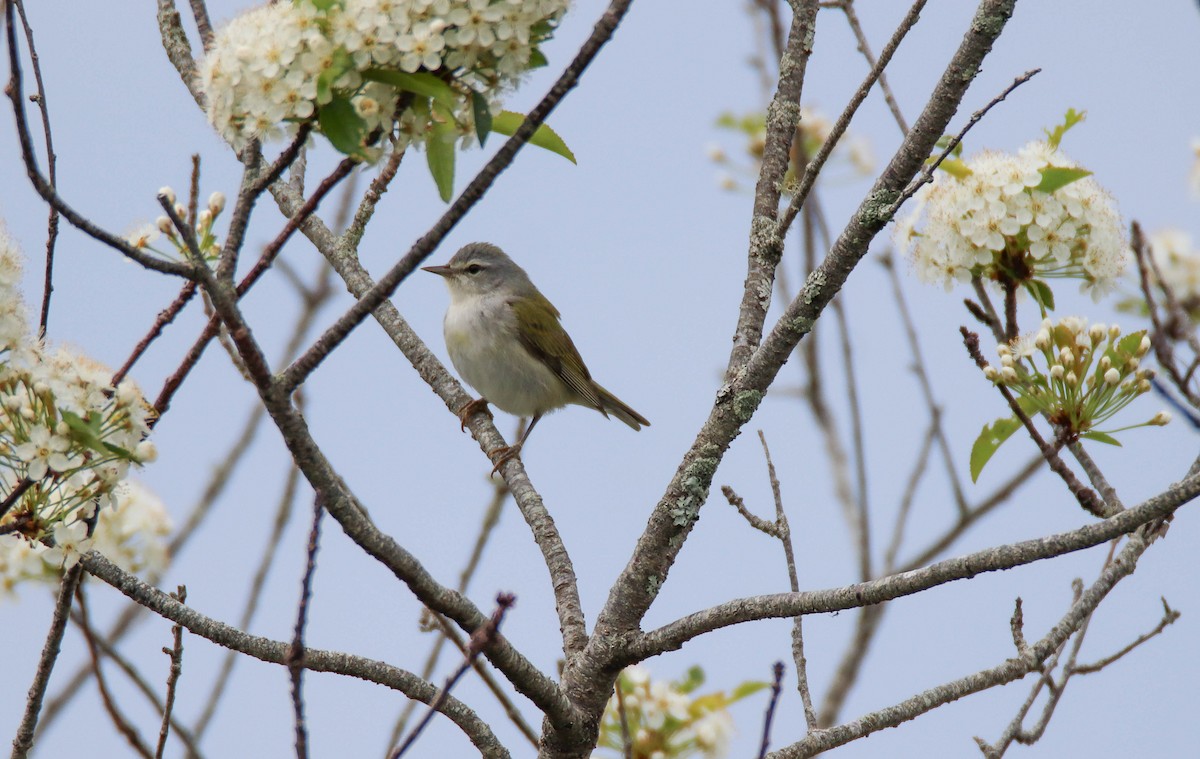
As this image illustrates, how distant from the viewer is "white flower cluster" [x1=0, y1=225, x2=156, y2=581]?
7.41 ft

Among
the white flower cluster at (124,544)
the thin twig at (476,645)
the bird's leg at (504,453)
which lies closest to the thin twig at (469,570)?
the bird's leg at (504,453)

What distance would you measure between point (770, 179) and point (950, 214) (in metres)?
0.59

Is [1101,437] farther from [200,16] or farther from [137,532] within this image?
[137,532]

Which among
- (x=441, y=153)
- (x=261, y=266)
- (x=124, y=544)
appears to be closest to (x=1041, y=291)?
(x=441, y=153)

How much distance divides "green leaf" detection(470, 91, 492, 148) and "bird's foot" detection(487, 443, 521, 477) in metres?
2.12

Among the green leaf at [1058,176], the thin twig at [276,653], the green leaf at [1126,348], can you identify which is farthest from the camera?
the green leaf at [1058,176]

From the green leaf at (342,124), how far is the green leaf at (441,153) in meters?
0.23

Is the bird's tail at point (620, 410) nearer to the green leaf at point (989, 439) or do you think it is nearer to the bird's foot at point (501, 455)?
the bird's foot at point (501, 455)

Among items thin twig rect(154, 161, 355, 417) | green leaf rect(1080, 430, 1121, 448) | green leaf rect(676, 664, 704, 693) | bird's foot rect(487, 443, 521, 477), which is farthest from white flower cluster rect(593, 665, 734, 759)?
thin twig rect(154, 161, 355, 417)

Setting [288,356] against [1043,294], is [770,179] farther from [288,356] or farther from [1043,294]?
[288,356]

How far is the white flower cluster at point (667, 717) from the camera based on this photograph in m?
4.64

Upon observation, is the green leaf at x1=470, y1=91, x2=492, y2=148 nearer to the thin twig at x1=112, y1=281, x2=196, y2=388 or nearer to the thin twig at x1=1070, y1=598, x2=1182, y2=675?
the thin twig at x1=112, y1=281, x2=196, y2=388

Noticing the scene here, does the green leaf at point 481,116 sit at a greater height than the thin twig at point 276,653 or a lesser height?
greater

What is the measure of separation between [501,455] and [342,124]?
2.72 meters
